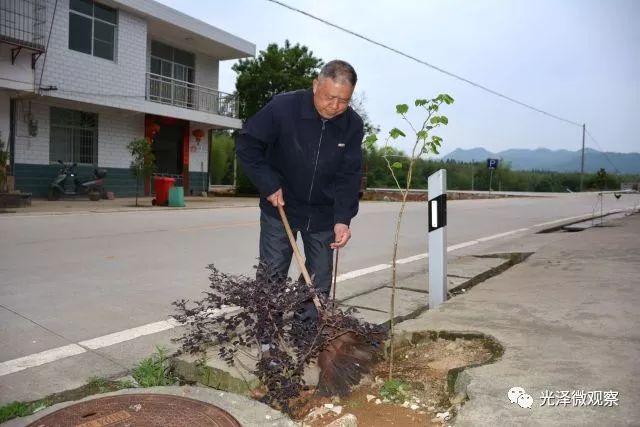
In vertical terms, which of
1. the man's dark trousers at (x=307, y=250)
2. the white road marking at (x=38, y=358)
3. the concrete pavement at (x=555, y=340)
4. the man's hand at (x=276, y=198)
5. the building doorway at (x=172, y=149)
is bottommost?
the white road marking at (x=38, y=358)

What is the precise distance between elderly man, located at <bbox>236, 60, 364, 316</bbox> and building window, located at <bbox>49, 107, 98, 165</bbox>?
1574cm

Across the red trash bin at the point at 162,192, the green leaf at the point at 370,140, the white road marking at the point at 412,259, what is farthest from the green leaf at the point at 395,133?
the red trash bin at the point at 162,192

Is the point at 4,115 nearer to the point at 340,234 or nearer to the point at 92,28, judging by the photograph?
the point at 92,28

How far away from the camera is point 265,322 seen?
2.34 m

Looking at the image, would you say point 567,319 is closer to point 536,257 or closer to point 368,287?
point 368,287

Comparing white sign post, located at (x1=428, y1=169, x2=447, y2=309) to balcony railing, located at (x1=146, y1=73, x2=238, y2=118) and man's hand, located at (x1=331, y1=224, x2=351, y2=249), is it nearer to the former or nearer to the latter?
→ man's hand, located at (x1=331, y1=224, x2=351, y2=249)

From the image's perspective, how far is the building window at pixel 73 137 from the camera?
54.1 feet

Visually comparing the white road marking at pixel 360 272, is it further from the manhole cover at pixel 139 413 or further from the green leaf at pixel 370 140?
the manhole cover at pixel 139 413

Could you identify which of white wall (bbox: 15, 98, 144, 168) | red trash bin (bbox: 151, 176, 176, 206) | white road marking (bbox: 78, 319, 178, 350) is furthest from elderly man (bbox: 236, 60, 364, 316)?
white wall (bbox: 15, 98, 144, 168)

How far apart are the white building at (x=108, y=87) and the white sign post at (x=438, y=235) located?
44.6 ft

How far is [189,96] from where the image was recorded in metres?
21.8

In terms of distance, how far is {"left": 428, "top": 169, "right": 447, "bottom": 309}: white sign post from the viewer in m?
3.99

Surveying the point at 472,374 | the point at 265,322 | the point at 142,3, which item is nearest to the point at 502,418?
the point at 472,374

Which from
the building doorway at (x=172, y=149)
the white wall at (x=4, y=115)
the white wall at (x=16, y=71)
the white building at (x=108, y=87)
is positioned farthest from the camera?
the building doorway at (x=172, y=149)
